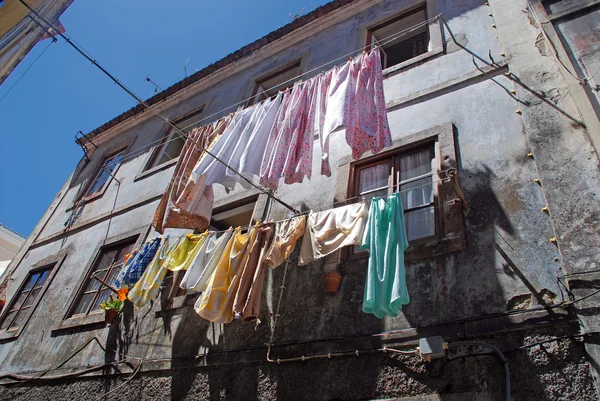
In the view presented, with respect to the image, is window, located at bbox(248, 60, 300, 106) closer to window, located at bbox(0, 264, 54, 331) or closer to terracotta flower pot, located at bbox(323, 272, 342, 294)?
terracotta flower pot, located at bbox(323, 272, 342, 294)

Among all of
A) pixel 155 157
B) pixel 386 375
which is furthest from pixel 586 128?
pixel 155 157

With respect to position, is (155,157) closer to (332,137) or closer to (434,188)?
(332,137)

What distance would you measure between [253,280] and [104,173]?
388 inches

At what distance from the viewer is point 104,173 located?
1303 cm

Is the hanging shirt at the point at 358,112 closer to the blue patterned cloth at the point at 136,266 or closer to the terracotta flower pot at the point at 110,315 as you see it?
the blue patterned cloth at the point at 136,266

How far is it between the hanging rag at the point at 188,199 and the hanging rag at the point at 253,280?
5.43 ft

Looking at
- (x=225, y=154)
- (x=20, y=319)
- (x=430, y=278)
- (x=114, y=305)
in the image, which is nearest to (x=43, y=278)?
(x=20, y=319)

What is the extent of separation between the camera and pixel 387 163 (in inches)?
247

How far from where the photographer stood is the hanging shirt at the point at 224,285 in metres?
5.00

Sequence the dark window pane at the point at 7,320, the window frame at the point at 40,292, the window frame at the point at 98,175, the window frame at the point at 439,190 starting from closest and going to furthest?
the window frame at the point at 439,190, the window frame at the point at 40,292, the dark window pane at the point at 7,320, the window frame at the point at 98,175

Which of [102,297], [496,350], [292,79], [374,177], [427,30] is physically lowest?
[496,350]

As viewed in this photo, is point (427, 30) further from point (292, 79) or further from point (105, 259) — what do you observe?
point (105, 259)

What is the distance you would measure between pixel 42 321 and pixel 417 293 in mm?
8230

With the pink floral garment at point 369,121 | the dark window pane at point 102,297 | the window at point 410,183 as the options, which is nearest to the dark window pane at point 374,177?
the window at point 410,183
